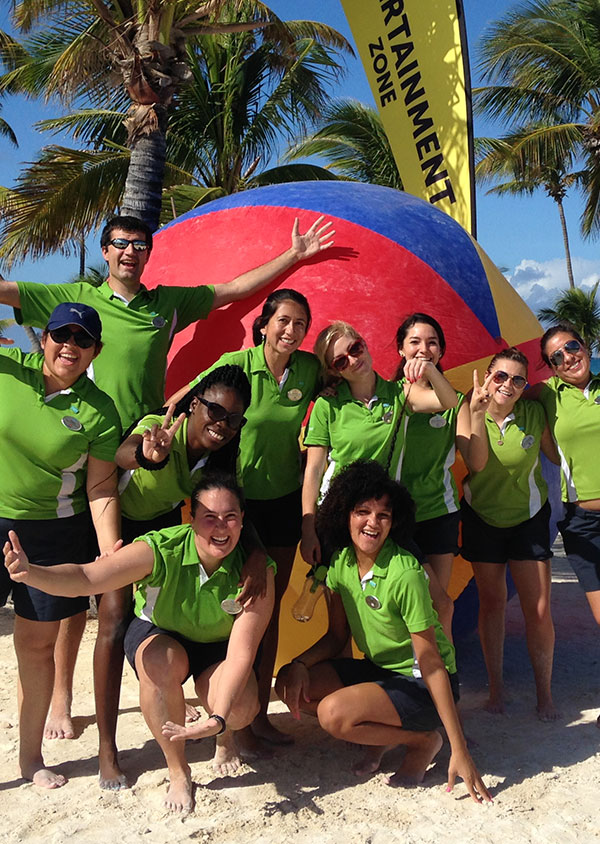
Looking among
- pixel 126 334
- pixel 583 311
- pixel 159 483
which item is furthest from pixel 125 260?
pixel 583 311

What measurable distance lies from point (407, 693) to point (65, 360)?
5.84 ft

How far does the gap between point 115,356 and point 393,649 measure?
1.67 meters

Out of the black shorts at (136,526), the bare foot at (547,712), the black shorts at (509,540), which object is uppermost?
the black shorts at (136,526)

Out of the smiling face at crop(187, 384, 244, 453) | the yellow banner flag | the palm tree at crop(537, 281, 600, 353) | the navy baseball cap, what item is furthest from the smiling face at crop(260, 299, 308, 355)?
the palm tree at crop(537, 281, 600, 353)

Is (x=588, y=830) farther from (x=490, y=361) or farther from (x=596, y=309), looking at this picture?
(x=596, y=309)

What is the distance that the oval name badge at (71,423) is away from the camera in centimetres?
309

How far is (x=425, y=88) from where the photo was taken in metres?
7.38

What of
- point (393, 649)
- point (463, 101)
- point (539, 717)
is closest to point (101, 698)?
point (393, 649)

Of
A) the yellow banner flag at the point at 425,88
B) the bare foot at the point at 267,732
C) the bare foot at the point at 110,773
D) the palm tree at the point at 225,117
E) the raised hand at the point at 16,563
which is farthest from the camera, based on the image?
the palm tree at the point at 225,117

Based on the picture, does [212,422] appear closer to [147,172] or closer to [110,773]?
[110,773]

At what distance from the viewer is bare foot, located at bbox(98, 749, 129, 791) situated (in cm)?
317

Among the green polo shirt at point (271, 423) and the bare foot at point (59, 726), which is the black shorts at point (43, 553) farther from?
the bare foot at point (59, 726)

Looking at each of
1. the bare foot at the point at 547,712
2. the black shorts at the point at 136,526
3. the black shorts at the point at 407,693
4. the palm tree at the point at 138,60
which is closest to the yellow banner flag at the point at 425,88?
the palm tree at the point at 138,60

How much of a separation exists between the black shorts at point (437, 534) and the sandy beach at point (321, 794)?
837 mm
